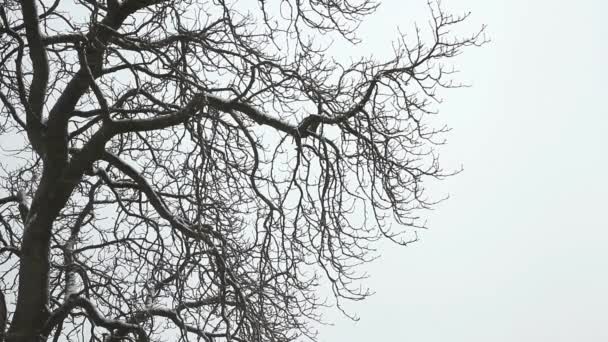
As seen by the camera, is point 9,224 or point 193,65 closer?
point 193,65

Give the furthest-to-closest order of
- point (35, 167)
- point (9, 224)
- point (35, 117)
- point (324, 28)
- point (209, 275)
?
point (35, 167) < point (9, 224) < point (324, 28) < point (35, 117) < point (209, 275)

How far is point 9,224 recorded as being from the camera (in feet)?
34.9

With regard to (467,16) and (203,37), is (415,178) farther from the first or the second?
(203,37)

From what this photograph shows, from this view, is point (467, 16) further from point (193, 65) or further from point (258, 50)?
point (193, 65)

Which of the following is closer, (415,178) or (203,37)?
(203,37)

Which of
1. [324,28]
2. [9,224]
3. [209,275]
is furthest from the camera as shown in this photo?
[9,224]

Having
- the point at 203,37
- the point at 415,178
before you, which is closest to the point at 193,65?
the point at 203,37

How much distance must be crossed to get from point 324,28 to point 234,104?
5.72ft

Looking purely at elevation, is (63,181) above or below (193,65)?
below

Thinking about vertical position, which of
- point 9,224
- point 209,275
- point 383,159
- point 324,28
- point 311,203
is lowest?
point 209,275

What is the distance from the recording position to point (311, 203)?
26.4ft

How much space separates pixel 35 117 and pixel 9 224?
3018 millimetres

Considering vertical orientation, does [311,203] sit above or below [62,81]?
below

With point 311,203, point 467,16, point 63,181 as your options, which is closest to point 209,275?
point 311,203
